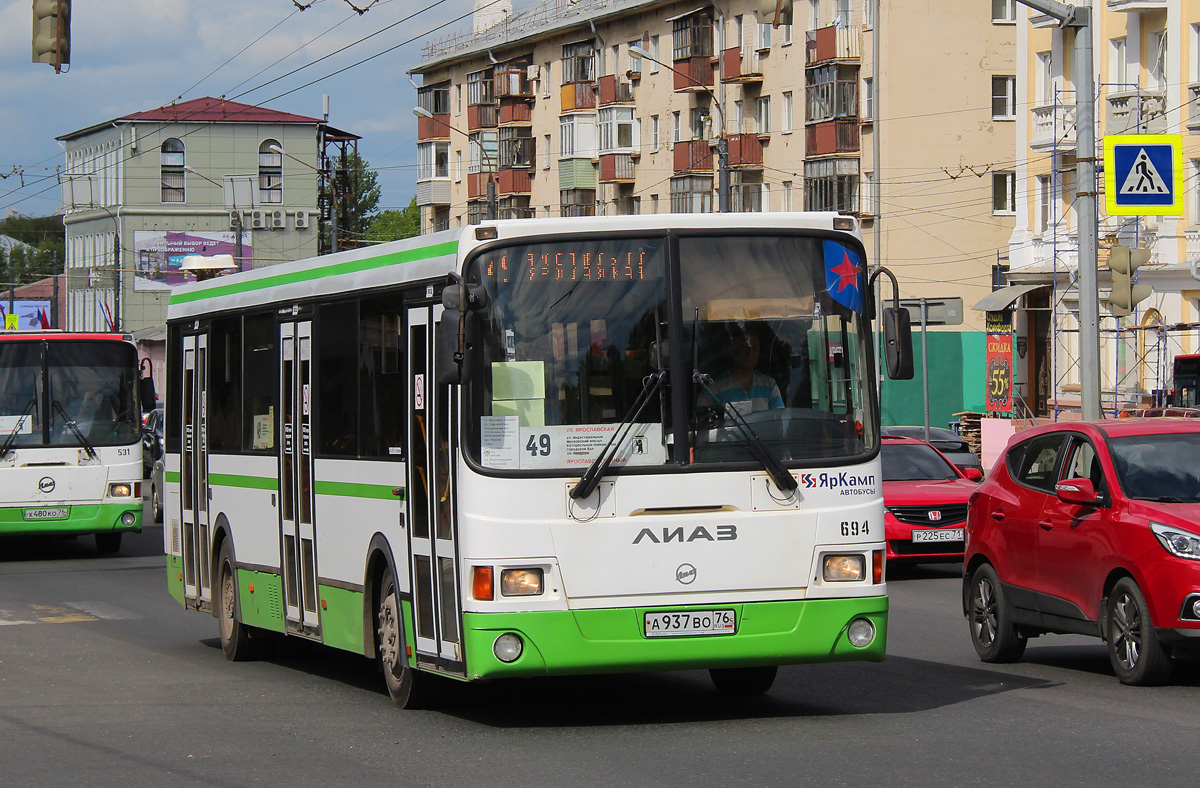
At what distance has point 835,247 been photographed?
9828 mm

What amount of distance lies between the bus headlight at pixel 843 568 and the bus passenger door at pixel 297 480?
3.52 metres

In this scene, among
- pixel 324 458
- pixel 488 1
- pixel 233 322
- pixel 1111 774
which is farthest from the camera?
pixel 488 1

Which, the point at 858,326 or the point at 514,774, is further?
the point at 858,326

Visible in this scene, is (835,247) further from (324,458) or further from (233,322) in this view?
A: (233,322)

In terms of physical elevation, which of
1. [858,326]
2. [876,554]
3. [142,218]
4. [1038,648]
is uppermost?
[142,218]

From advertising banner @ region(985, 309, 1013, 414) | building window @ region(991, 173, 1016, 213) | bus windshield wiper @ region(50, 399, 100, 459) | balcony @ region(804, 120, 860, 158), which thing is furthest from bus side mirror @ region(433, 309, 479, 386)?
building window @ region(991, 173, 1016, 213)

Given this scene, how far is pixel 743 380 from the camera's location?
9516 millimetres

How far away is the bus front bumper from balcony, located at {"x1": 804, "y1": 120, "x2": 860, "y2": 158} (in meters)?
49.5

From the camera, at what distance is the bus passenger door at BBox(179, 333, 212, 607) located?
46.0 ft

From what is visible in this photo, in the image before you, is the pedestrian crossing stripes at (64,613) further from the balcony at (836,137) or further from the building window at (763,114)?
the building window at (763,114)

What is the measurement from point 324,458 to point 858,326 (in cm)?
350

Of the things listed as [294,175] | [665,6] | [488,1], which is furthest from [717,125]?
[294,175]

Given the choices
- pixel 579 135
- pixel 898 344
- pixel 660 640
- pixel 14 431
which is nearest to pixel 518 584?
pixel 660 640

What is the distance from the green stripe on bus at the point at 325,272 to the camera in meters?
9.91
